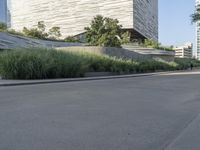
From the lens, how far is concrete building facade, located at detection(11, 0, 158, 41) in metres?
109

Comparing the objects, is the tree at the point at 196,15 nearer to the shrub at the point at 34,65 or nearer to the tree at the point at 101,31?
the shrub at the point at 34,65

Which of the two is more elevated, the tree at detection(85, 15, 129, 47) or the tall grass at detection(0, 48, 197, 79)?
the tree at detection(85, 15, 129, 47)

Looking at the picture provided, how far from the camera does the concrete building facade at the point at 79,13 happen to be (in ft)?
358

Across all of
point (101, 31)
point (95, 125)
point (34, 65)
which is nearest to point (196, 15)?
point (34, 65)

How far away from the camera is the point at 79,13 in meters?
119

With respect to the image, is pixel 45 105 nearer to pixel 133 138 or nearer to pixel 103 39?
pixel 133 138

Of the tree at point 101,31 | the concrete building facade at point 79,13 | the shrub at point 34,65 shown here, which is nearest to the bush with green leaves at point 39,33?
the tree at point 101,31

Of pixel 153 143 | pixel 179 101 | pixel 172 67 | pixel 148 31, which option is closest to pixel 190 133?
pixel 153 143

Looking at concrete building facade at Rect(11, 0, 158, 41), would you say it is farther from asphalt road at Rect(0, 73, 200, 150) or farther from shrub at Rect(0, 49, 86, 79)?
asphalt road at Rect(0, 73, 200, 150)

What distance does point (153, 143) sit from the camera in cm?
591

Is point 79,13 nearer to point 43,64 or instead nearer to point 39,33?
point 39,33

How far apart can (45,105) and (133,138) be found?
4.53 metres

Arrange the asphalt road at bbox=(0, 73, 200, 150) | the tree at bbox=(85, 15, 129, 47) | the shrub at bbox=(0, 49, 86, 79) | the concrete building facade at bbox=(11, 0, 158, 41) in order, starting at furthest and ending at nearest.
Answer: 1. the concrete building facade at bbox=(11, 0, 158, 41)
2. the tree at bbox=(85, 15, 129, 47)
3. the shrub at bbox=(0, 49, 86, 79)
4. the asphalt road at bbox=(0, 73, 200, 150)

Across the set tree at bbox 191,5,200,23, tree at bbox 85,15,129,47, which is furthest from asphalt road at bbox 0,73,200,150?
tree at bbox 85,15,129,47
